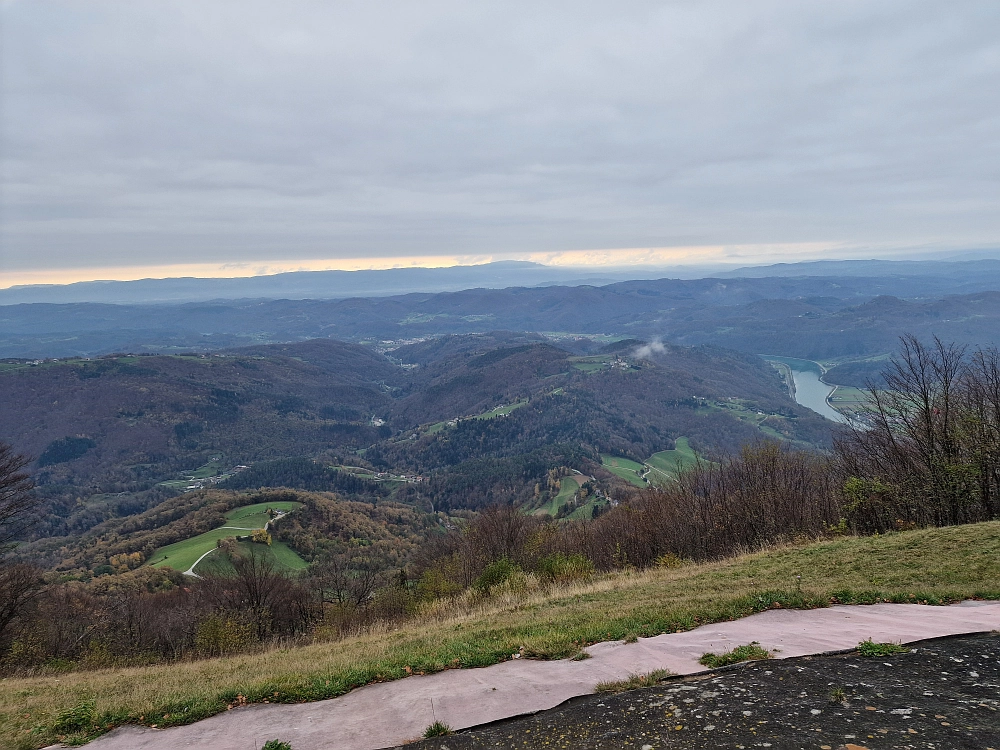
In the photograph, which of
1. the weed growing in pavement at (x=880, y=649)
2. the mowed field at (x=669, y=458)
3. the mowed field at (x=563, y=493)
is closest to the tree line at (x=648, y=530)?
the weed growing in pavement at (x=880, y=649)

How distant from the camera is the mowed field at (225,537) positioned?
242 ft

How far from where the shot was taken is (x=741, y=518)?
30.2 metres

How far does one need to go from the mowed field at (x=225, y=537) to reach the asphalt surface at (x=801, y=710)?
76971 millimetres

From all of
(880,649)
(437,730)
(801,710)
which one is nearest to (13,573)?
(437,730)

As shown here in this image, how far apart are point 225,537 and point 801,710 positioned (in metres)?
Answer: 95.8

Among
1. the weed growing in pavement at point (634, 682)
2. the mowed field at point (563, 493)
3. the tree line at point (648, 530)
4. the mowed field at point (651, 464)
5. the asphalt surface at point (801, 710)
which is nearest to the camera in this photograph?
the asphalt surface at point (801, 710)

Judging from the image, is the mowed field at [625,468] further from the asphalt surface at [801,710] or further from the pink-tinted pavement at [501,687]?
the asphalt surface at [801,710]

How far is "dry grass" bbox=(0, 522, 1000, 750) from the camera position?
8180 millimetres

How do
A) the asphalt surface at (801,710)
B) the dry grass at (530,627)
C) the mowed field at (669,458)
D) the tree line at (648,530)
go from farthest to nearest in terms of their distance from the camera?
the mowed field at (669,458) → the tree line at (648,530) → the dry grass at (530,627) → the asphalt surface at (801,710)

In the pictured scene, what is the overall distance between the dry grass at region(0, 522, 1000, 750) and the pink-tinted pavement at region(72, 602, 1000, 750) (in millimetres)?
437

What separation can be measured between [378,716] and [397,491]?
153 meters

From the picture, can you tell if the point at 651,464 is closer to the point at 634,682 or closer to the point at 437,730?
the point at 634,682

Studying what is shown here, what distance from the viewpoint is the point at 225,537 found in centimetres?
8306

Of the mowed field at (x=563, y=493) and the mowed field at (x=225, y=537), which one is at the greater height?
the mowed field at (x=225, y=537)
